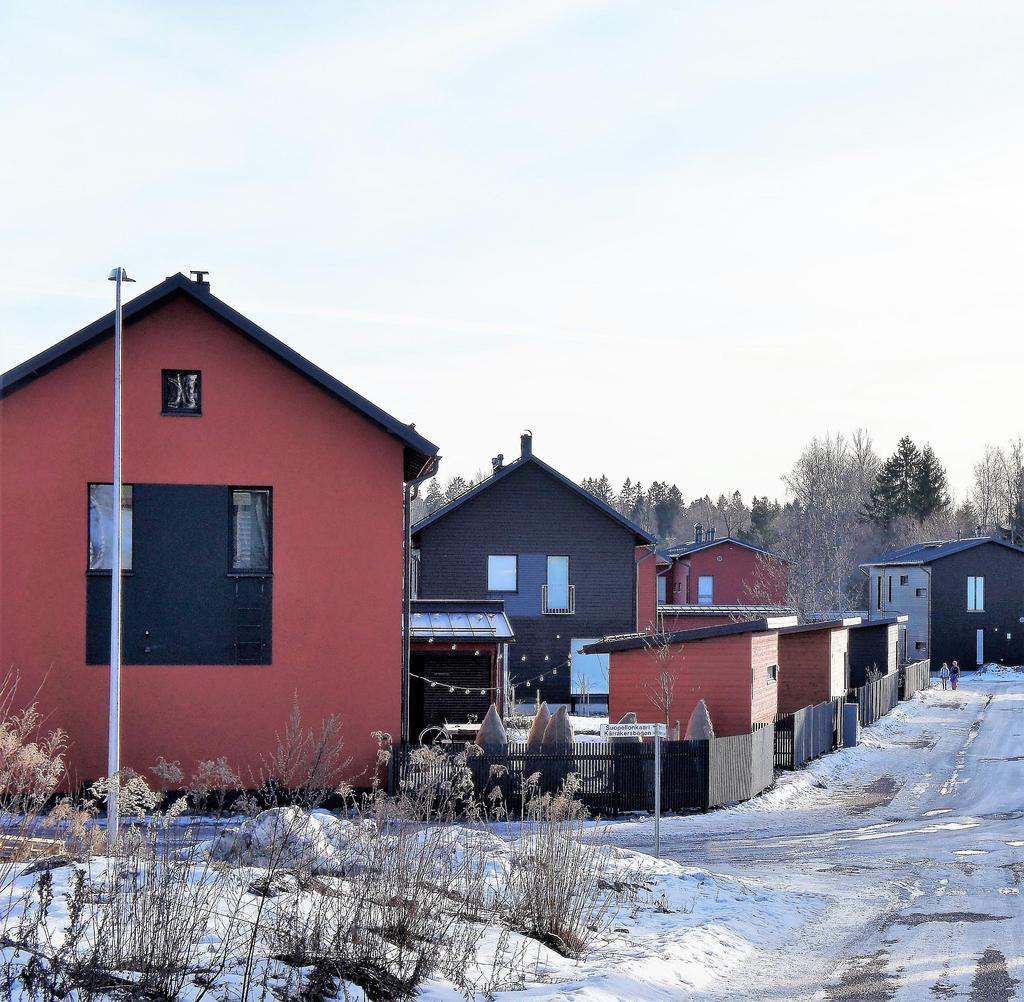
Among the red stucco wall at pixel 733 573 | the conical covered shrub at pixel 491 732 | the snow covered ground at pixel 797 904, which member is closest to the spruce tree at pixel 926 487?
the red stucco wall at pixel 733 573

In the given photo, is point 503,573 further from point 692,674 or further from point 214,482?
point 214,482

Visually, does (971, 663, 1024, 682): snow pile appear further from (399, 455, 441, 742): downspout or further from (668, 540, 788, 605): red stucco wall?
(399, 455, 441, 742): downspout

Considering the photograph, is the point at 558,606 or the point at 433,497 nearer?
the point at 558,606

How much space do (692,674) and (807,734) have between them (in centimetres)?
476

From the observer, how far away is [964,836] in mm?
19922

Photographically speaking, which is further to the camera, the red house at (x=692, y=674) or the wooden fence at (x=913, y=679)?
→ the wooden fence at (x=913, y=679)

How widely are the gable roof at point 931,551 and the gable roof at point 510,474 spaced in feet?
96.6

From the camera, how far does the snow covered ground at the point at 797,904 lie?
32.7 ft

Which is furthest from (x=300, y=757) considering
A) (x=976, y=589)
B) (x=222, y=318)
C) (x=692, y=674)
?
(x=976, y=589)

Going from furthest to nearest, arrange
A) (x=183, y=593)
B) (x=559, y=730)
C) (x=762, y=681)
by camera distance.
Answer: (x=762, y=681) → (x=559, y=730) → (x=183, y=593)

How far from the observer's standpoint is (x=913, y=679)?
50.2m

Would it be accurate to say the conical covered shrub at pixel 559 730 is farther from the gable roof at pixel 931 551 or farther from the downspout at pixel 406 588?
the gable roof at pixel 931 551

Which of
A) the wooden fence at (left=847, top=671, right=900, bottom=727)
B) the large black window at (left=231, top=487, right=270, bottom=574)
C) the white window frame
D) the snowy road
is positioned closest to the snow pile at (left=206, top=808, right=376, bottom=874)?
the snowy road

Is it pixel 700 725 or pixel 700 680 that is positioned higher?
pixel 700 680
